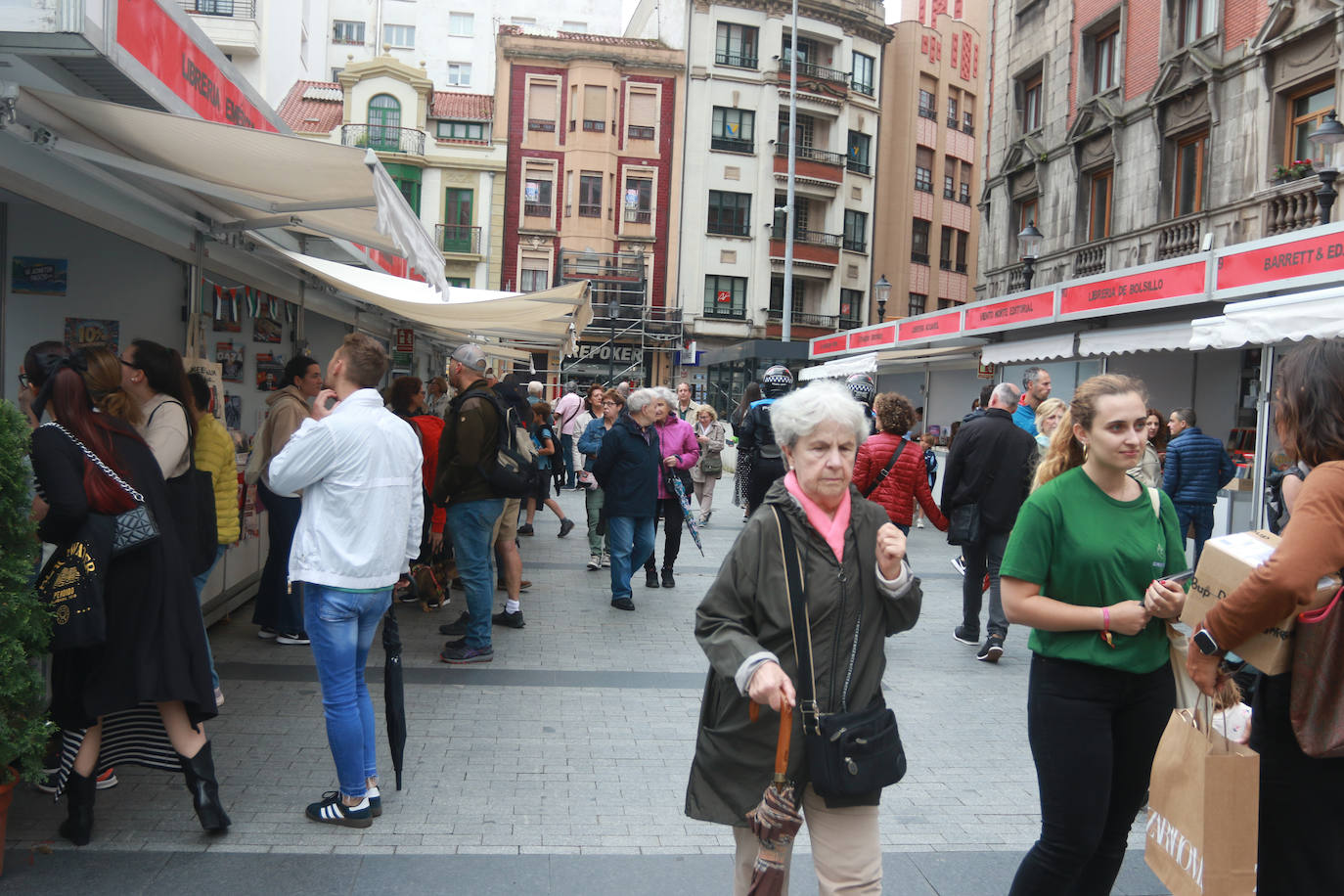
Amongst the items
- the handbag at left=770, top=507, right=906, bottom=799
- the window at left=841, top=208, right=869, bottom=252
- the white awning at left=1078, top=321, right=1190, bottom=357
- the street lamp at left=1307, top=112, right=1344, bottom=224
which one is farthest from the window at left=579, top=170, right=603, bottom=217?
the handbag at left=770, top=507, right=906, bottom=799

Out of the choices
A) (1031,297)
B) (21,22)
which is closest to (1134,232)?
(1031,297)

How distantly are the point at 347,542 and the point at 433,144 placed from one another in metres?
39.9

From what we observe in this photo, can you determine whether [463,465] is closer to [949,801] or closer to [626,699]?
[626,699]

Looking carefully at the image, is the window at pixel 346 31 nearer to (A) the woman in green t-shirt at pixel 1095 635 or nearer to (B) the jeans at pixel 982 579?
(B) the jeans at pixel 982 579

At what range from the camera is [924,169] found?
48406mm

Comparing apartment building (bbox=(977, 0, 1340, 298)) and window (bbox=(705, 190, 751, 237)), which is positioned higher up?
window (bbox=(705, 190, 751, 237))

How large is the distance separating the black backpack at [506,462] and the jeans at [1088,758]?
13.6 ft

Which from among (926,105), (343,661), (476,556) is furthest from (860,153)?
(343,661)

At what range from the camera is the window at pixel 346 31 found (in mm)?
50031

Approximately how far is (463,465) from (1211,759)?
15.8ft

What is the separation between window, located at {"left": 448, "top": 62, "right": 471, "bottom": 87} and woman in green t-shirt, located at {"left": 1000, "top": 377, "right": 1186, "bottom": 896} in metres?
51.6

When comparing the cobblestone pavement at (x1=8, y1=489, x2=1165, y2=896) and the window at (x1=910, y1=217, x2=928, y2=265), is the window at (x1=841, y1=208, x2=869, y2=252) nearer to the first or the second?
the window at (x1=910, y1=217, x2=928, y2=265)

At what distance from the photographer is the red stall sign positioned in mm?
11500

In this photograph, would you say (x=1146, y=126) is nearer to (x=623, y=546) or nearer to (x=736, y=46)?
(x=623, y=546)
